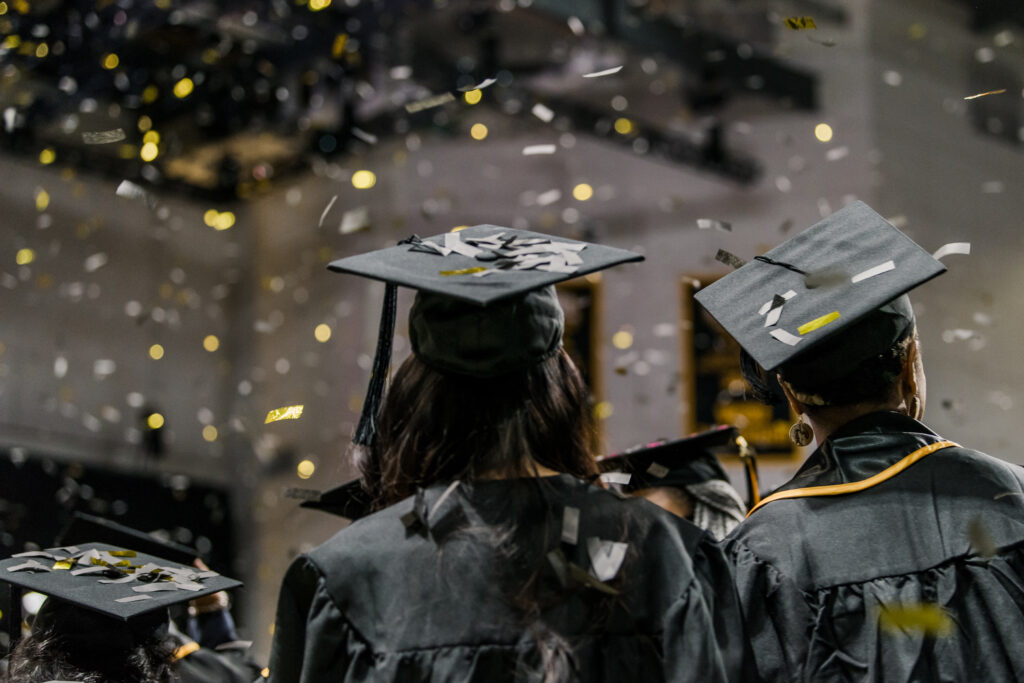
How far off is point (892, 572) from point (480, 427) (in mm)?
649

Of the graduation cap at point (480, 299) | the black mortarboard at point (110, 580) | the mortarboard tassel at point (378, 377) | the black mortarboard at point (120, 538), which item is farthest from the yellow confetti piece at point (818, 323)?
the black mortarboard at point (120, 538)

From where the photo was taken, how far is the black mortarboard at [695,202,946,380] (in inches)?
62.2

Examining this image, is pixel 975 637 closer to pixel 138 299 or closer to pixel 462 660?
pixel 462 660

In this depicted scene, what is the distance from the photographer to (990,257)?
6328 mm

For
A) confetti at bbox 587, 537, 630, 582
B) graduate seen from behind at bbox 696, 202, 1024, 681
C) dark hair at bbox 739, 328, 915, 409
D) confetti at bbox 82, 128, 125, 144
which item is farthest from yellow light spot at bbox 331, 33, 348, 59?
confetti at bbox 587, 537, 630, 582

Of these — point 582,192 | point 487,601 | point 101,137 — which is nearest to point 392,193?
point 582,192

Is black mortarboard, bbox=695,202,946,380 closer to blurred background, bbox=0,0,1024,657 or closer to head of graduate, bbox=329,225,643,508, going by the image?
head of graduate, bbox=329,225,643,508

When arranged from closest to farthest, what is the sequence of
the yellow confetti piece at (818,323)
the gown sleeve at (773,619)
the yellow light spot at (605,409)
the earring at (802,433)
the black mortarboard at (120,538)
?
1. the gown sleeve at (773,619)
2. the yellow confetti piece at (818,323)
3. the earring at (802,433)
4. the black mortarboard at (120,538)
5. the yellow light spot at (605,409)

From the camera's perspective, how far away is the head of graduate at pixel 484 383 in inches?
55.8

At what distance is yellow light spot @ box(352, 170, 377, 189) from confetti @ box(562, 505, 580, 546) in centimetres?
638

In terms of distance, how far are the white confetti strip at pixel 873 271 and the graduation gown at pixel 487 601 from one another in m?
0.55

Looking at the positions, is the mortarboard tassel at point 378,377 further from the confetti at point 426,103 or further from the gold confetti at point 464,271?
the confetti at point 426,103

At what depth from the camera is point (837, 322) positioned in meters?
1.56

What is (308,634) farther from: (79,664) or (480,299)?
(79,664)
